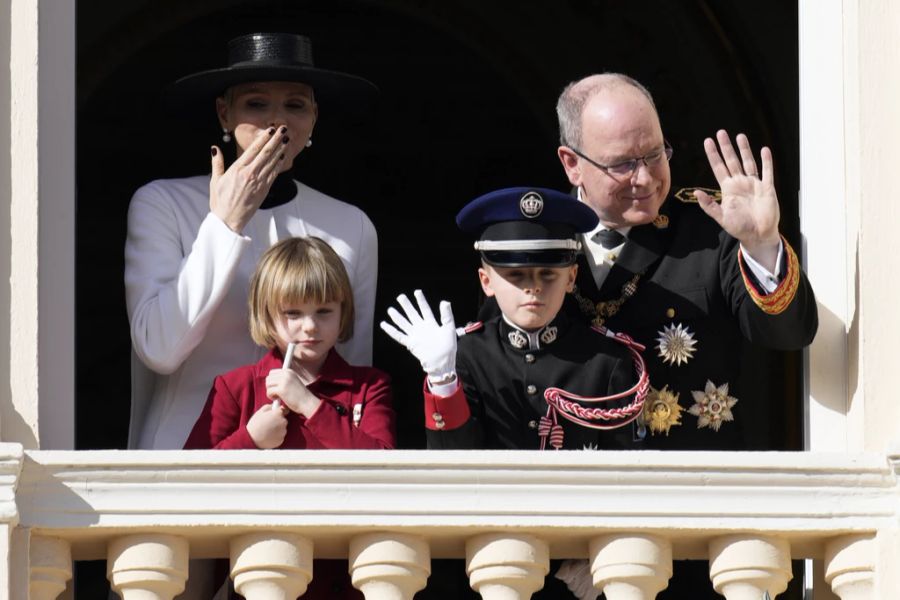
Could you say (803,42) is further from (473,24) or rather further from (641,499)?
(473,24)

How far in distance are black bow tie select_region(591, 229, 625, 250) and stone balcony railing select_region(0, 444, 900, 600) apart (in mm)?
950

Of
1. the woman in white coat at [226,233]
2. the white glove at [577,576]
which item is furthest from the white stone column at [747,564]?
the woman in white coat at [226,233]

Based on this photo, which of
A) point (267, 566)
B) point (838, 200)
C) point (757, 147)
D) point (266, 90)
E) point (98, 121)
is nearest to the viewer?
point (267, 566)

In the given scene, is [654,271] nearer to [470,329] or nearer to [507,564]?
[470,329]

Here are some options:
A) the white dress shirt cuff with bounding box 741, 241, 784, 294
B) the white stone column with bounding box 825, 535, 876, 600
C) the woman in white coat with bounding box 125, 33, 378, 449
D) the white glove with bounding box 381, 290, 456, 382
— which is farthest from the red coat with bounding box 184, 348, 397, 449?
the white stone column with bounding box 825, 535, 876, 600

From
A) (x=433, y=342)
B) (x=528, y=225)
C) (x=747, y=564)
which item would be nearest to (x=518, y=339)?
(x=528, y=225)

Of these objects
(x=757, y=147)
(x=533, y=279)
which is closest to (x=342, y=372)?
(x=533, y=279)

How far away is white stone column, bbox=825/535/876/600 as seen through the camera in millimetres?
6844

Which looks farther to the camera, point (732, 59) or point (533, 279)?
point (732, 59)

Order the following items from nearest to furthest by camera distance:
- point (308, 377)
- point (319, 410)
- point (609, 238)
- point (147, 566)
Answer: point (147, 566), point (319, 410), point (308, 377), point (609, 238)

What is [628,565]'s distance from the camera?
680 cm

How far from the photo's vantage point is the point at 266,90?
7.72m

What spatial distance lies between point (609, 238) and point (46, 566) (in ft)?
5.55

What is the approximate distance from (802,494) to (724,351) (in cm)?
78
